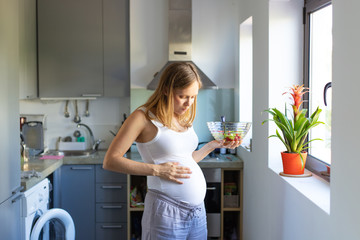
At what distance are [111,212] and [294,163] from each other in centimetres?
184

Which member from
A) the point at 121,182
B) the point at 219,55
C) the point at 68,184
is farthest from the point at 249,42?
the point at 68,184

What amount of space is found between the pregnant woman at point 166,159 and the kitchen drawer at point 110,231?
173cm

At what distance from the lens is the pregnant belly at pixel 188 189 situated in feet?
5.97

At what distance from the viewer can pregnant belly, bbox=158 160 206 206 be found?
1.82 m

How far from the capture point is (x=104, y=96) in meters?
3.76

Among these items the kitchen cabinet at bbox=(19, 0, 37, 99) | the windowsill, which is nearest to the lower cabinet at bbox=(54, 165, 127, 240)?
the kitchen cabinet at bbox=(19, 0, 37, 99)

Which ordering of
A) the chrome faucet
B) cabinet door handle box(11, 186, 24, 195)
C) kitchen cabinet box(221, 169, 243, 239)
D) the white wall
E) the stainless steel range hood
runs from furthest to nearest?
the chrome faucet < the stainless steel range hood < kitchen cabinet box(221, 169, 243, 239) < cabinet door handle box(11, 186, 24, 195) < the white wall

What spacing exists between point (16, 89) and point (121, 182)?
4.76 feet

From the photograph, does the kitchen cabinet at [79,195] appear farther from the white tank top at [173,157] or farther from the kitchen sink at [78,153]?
the white tank top at [173,157]

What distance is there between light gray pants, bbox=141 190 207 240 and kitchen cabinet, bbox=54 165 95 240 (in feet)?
5.64

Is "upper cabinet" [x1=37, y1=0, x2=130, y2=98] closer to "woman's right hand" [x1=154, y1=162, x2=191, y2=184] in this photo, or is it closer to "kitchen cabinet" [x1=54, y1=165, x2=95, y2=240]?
"kitchen cabinet" [x1=54, y1=165, x2=95, y2=240]

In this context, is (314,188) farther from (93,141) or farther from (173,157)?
(93,141)
